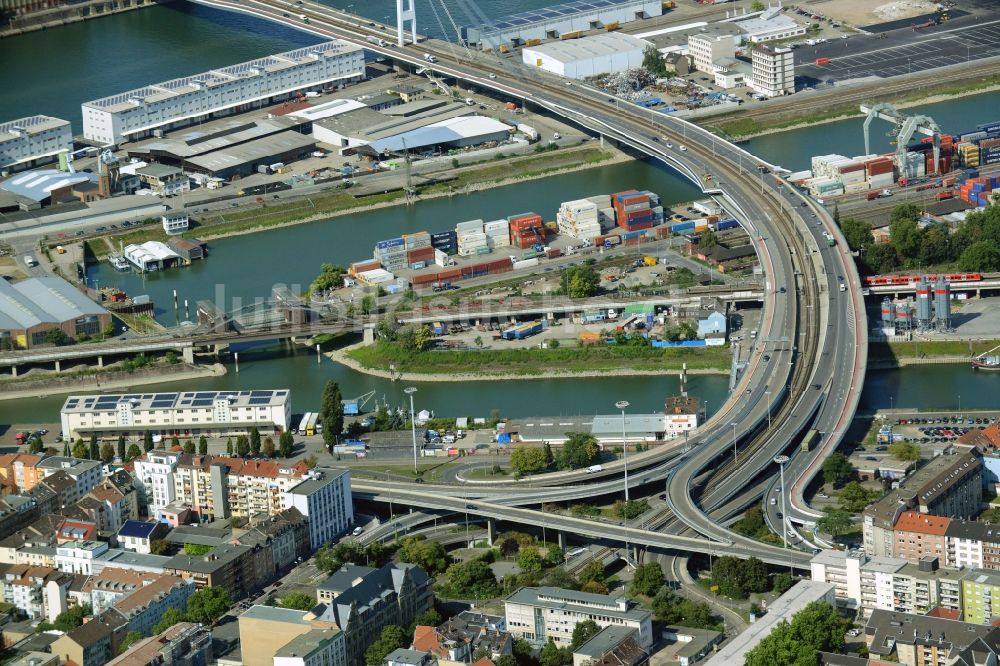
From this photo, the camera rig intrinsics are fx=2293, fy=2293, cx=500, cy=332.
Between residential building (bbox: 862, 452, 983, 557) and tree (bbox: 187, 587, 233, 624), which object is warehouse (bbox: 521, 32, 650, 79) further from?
tree (bbox: 187, 587, 233, 624)

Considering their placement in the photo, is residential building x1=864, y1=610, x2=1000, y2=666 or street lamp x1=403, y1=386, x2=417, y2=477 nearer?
residential building x1=864, y1=610, x2=1000, y2=666

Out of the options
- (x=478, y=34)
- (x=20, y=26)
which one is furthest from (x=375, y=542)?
(x=20, y=26)

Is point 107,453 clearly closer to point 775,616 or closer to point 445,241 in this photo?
point 445,241

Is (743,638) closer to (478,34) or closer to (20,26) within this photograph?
(478,34)

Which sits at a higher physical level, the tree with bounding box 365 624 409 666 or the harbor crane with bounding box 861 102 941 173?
the harbor crane with bounding box 861 102 941 173

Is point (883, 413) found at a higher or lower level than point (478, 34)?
lower

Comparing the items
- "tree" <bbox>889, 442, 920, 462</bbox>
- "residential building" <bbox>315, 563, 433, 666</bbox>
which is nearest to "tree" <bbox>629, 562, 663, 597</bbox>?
"residential building" <bbox>315, 563, 433, 666</bbox>
